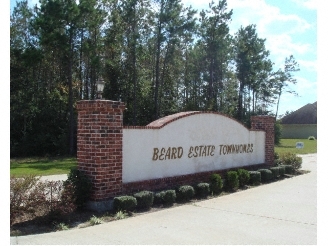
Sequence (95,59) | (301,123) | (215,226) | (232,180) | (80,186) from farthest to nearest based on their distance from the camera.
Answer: (301,123), (95,59), (232,180), (80,186), (215,226)

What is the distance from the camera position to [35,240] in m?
5.77

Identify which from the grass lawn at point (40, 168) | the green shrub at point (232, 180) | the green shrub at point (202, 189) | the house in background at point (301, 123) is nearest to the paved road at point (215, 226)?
the green shrub at point (202, 189)

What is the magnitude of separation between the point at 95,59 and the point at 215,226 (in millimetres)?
22807

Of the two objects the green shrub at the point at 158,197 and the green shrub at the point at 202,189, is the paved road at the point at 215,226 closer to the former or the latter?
the green shrub at the point at 202,189

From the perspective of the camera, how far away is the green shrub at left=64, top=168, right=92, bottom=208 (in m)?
7.53

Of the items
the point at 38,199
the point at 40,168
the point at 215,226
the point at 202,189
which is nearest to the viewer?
the point at 215,226

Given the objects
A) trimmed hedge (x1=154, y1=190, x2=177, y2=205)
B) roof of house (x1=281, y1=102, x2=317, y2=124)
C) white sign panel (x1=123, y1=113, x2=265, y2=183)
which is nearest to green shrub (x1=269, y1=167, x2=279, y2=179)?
white sign panel (x1=123, y1=113, x2=265, y2=183)

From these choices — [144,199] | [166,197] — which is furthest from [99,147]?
[166,197]

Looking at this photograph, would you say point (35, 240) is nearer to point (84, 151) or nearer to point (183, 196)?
point (84, 151)

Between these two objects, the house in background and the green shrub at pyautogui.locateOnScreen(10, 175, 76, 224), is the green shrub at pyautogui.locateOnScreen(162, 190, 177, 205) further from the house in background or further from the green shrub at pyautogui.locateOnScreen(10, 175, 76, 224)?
the house in background

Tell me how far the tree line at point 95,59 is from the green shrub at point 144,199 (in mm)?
20020

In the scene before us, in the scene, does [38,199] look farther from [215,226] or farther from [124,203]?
[215,226]

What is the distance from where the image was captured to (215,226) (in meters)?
6.81
